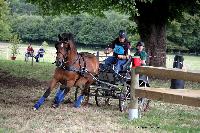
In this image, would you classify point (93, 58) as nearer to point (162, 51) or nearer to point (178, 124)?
point (178, 124)

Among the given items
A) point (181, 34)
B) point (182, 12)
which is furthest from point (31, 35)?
point (182, 12)

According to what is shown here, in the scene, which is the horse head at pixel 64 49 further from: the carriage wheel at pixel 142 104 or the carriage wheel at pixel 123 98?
the carriage wheel at pixel 142 104

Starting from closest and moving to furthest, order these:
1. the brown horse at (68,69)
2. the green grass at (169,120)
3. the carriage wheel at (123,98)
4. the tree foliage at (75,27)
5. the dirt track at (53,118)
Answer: the dirt track at (53,118) < the green grass at (169,120) < the brown horse at (68,69) < the carriage wheel at (123,98) < the tree foliage at (75,27)

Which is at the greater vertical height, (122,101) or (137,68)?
(137,68)

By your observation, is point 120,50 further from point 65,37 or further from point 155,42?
point 155,42

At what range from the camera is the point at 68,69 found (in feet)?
42.8

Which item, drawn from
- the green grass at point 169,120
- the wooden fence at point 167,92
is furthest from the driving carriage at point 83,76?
the wooden fence at point 167,92

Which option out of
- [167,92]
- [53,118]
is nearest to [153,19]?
[53,118]

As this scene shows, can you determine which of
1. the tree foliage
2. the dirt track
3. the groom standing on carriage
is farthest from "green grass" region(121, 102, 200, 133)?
the tree foliage

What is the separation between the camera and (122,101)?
13398mm

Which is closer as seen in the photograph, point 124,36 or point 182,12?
point 124,36

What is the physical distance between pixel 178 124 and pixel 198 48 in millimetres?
66508

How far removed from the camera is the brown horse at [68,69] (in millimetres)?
12859

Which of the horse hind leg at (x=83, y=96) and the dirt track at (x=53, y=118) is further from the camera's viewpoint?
the horse hind leg at (x=83, y=96)
